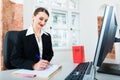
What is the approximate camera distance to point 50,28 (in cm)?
342

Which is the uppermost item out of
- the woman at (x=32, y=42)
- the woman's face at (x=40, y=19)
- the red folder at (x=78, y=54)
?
the woman's face at (x=40, y=19)

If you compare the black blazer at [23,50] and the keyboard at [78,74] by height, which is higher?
the black blazer at [23,50]

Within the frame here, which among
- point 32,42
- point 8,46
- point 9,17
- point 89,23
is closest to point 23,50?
point 32,42

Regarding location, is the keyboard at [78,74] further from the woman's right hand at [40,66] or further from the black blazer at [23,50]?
the black blazer at [23,50]

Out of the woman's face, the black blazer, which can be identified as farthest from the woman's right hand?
the woman's face

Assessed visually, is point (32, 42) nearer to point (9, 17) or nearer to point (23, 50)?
point (23, 50)

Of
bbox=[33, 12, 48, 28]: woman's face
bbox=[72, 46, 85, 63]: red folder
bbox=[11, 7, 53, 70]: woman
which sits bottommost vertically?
bbox=[72, 46, 85, 63]: red folder

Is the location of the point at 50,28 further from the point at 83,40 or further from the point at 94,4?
the point at 94,4

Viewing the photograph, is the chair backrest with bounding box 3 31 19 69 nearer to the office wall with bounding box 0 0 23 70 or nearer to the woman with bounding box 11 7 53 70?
the woman with bounding box 11 7 53 70

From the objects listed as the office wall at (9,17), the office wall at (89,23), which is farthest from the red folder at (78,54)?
the office wall at (89,23)

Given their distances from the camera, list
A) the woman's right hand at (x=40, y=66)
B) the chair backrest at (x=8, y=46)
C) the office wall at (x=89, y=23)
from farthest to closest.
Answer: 1. the office wall at (x=89, y=23)
2. the chair backrest at (x=8, y=46)
3. the woman's right hand at (x=40, y=66)

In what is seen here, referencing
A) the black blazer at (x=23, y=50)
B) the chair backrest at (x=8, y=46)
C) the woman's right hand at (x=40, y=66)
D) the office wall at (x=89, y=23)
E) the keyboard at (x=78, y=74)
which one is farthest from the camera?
the office wall at (x=89, y=23)

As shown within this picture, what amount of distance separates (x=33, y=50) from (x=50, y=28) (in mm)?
2071

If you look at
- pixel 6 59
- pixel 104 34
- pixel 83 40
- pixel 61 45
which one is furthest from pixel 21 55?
pixel 83 40
